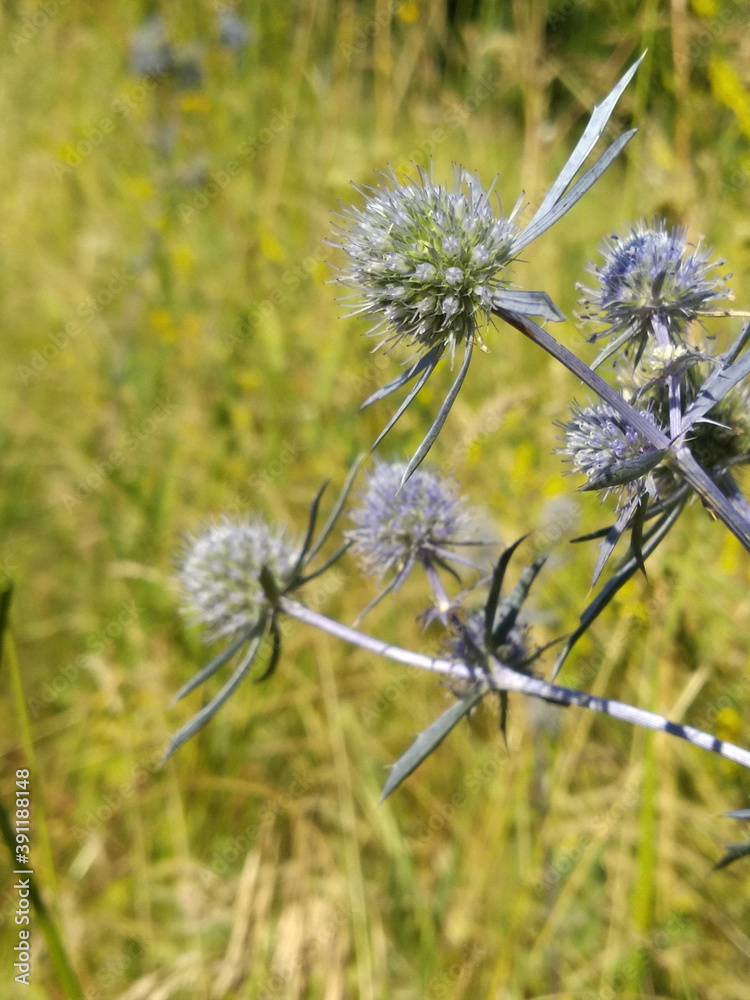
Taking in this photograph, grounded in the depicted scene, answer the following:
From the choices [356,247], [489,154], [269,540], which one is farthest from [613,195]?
[356,247]

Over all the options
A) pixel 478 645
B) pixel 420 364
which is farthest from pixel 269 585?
pixel 420 364

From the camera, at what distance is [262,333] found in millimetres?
3305

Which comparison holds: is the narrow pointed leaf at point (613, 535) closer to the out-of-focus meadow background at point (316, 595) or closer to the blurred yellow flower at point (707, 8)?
the out-of-focus meadow background at point (316, 595)

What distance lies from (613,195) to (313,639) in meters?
3.69

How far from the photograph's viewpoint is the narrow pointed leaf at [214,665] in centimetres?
123

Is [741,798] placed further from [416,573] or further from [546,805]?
[416,573]

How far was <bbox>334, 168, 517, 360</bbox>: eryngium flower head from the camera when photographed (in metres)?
0.92

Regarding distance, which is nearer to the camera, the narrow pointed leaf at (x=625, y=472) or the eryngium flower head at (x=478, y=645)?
the narrow pointed leaf at (x=625, y=472)

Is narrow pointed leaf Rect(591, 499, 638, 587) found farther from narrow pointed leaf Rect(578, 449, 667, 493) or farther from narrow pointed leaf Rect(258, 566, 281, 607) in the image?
narrow pointed leaf Rect(258, 566, 281, 607)

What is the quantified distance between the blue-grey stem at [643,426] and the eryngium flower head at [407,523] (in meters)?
0.55

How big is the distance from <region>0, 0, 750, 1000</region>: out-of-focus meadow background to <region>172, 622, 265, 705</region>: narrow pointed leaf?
1.18 ft

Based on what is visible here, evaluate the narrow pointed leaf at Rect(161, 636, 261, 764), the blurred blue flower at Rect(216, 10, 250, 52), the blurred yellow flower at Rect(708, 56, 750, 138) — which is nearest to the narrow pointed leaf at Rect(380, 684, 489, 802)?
the narrow pointed leaf at Rect(161, 636, 261, 764)

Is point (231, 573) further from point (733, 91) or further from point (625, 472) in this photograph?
point (733, 91)

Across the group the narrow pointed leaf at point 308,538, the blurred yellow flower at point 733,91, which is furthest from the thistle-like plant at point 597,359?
the blurred yellow flower at point 733,91
